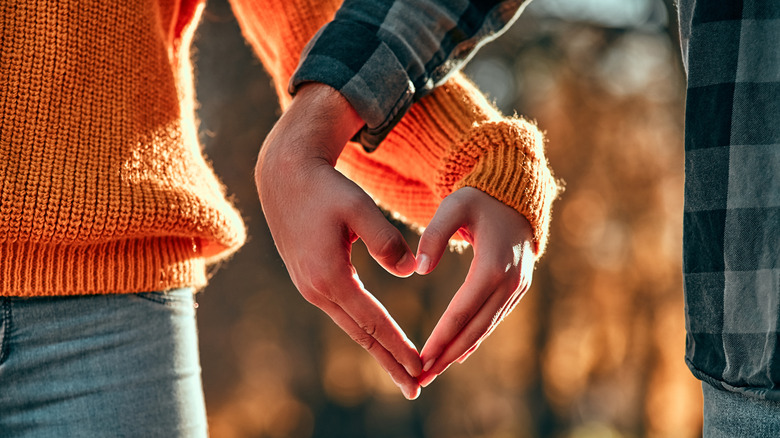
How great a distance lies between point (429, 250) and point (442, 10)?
37 cm

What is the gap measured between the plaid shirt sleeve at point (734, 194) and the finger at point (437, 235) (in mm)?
233

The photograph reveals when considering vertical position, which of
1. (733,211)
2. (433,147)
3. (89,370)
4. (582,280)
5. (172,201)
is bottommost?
(582,280)

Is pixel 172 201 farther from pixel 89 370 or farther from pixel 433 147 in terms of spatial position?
pixel 433 147

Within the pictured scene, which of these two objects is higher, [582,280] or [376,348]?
[376,348]

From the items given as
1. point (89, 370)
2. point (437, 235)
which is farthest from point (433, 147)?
point (89, 370)

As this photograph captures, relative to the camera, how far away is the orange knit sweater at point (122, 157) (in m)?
0.77

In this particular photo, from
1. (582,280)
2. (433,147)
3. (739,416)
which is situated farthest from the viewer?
(582,280)

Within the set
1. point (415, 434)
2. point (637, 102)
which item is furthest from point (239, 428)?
point (637, 102)

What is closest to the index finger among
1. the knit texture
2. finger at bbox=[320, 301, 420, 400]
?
finger at bbox=[320, 301, 420, 400]

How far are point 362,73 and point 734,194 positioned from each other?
0.42 metres

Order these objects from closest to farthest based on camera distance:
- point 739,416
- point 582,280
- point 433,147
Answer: point 739,416 → point 433,147 → point 582,280

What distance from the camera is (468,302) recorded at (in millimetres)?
679

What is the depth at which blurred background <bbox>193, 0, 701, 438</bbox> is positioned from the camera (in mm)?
4887

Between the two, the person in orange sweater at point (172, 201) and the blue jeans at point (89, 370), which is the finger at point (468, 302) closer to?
the person in orange sweater at point (172, 201)
